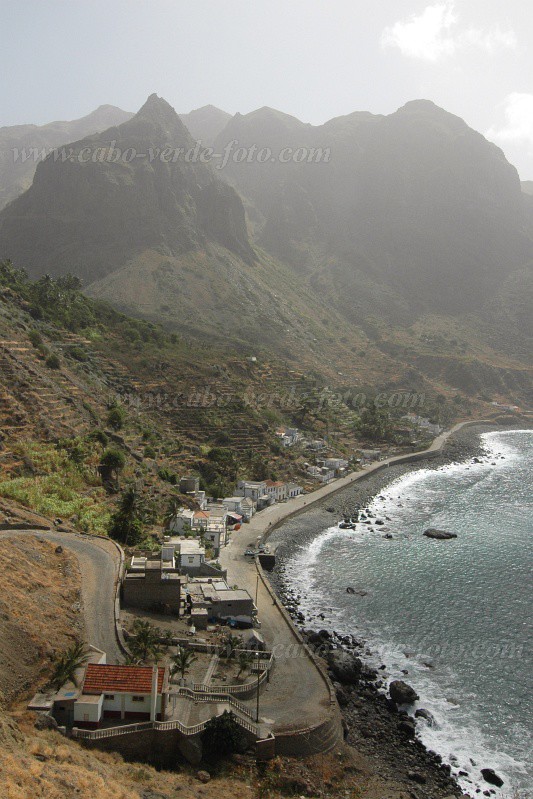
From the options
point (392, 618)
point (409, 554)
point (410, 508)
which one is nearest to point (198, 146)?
point (410, 508)

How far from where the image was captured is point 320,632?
43219mm

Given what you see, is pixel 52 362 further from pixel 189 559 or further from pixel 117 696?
pixel 117 696

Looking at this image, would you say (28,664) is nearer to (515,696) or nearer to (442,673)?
(442,673)

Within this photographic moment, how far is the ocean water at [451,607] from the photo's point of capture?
1342 inches

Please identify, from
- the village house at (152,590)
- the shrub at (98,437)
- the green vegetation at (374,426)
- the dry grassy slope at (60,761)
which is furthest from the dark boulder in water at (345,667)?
the green vegetation at (374,426)

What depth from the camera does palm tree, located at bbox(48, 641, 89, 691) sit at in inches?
1045

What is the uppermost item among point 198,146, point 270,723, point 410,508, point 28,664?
point 198,146

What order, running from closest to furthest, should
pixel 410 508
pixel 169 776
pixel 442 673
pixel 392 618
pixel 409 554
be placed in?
1. pixel 169 776
2. pixel 442 673
3. pixel 392 618
4. pixel 409 554
5. pixel 410 508

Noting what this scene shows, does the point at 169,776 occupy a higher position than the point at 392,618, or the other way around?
the point at 169,776

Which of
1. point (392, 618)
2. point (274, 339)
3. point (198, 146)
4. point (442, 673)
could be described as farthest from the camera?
point (198, 146)

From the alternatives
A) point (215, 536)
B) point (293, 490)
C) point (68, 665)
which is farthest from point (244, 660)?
point (293, 490)

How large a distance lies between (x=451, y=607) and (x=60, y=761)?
119ft

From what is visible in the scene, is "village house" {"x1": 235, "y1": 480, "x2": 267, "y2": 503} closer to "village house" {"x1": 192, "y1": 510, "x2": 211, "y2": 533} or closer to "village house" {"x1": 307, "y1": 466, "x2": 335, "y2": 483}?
"village house" {"x1": 192, "y1": 510, "x2": 211, "y2": 533}

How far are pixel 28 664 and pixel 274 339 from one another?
4771 inches
